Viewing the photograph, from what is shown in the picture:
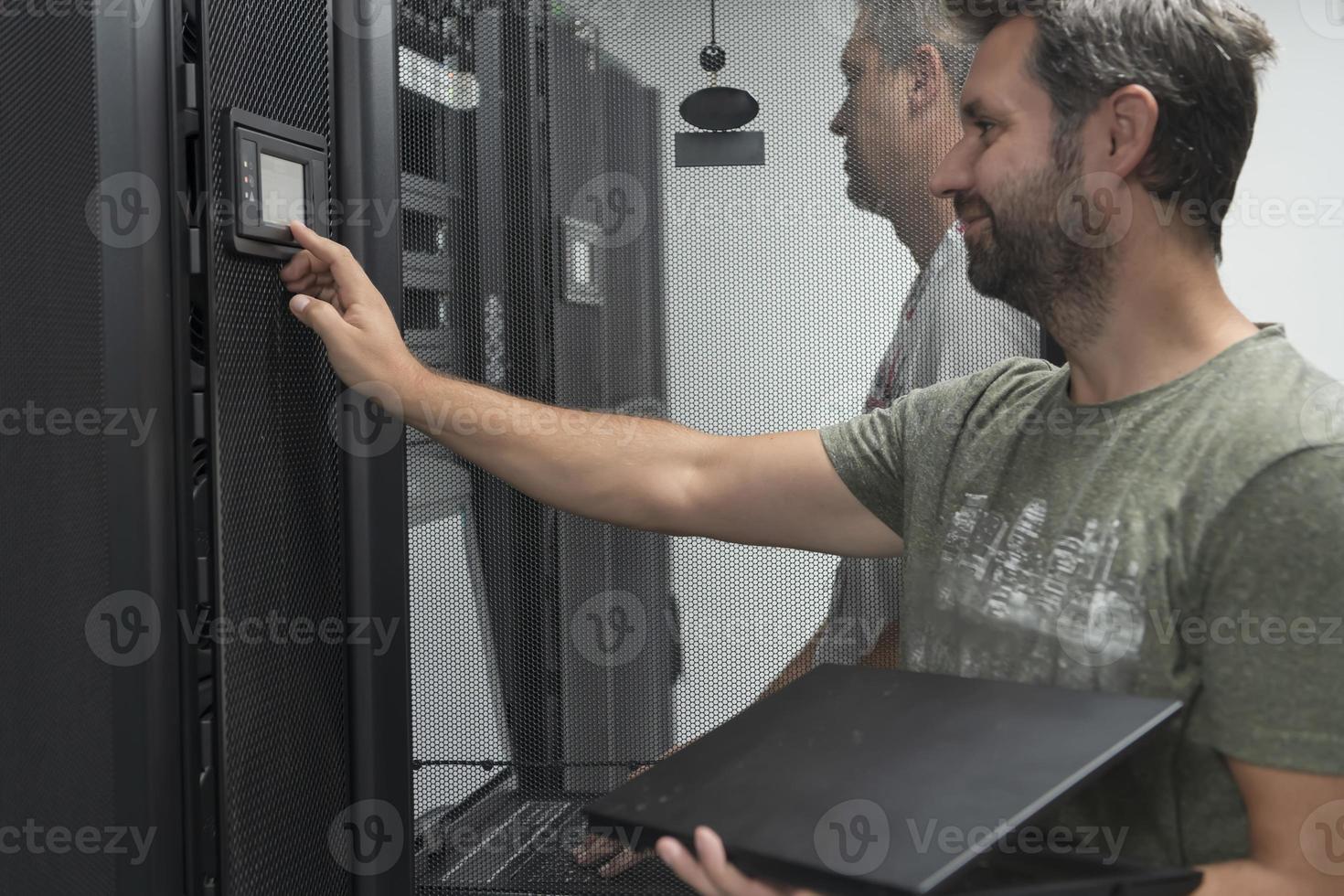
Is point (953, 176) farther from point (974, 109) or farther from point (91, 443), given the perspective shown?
point (91, 443)

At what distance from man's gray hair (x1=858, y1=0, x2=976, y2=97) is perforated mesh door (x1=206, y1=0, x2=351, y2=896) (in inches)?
20.4

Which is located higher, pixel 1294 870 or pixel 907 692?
pixel 907 692

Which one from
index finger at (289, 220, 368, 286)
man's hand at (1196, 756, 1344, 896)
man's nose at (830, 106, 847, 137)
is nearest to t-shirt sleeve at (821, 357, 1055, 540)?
man's nose at (830, 106, 847, 137)

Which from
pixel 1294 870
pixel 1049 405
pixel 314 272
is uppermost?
pixel 314 272

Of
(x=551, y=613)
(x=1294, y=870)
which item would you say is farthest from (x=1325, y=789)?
(x=551, y=613)

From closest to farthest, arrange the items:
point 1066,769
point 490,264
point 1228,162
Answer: point 1066,769
point 1228,162
point 490,264

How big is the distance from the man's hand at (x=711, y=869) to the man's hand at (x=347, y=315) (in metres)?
0.54

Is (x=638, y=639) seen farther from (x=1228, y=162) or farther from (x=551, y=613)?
(x=1228, y=162)

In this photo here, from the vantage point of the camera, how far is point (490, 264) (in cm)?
113

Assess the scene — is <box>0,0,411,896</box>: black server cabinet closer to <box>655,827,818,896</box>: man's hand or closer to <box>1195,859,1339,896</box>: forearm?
<box>655,827,818,896</box>: man's hand

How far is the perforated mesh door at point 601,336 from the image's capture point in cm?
112

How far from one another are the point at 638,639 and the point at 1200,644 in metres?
0.51

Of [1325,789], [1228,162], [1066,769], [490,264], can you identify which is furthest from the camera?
[490,264]

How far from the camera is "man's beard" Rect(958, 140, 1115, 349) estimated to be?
0.98 meters
